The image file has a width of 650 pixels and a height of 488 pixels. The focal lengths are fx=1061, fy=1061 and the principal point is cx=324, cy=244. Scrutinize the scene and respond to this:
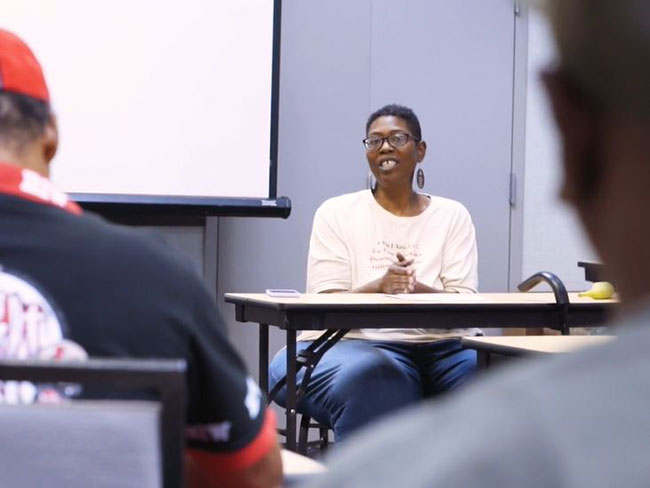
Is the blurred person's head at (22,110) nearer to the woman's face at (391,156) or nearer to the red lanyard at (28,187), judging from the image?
the red lanyard at (28,187)

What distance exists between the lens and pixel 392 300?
3.33 metres

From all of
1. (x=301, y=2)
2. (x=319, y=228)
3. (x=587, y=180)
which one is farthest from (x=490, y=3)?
(x=587, y=180)

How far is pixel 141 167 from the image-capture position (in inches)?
175

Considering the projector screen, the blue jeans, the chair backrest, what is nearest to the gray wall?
the projector screen

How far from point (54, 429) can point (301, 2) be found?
4.25 m

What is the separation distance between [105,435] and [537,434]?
58 cm

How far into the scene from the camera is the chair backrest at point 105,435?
0.84m

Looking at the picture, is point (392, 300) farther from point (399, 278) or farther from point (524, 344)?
point (524, 344)

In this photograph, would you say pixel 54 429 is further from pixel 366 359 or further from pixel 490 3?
pixel 490 3

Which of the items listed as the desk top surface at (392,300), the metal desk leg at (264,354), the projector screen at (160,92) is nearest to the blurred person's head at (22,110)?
the desk top surface at (392,300)

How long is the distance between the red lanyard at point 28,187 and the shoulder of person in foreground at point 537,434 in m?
0.78

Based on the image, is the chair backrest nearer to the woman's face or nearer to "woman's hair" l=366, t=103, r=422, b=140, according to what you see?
the woman's face

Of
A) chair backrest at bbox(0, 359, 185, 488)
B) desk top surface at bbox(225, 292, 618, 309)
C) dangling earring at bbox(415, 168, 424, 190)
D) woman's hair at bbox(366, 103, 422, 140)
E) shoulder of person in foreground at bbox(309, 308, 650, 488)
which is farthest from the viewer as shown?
dangling earring at bbox(415, 168, 424, 190)

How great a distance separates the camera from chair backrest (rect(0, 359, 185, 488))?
0.84 m
